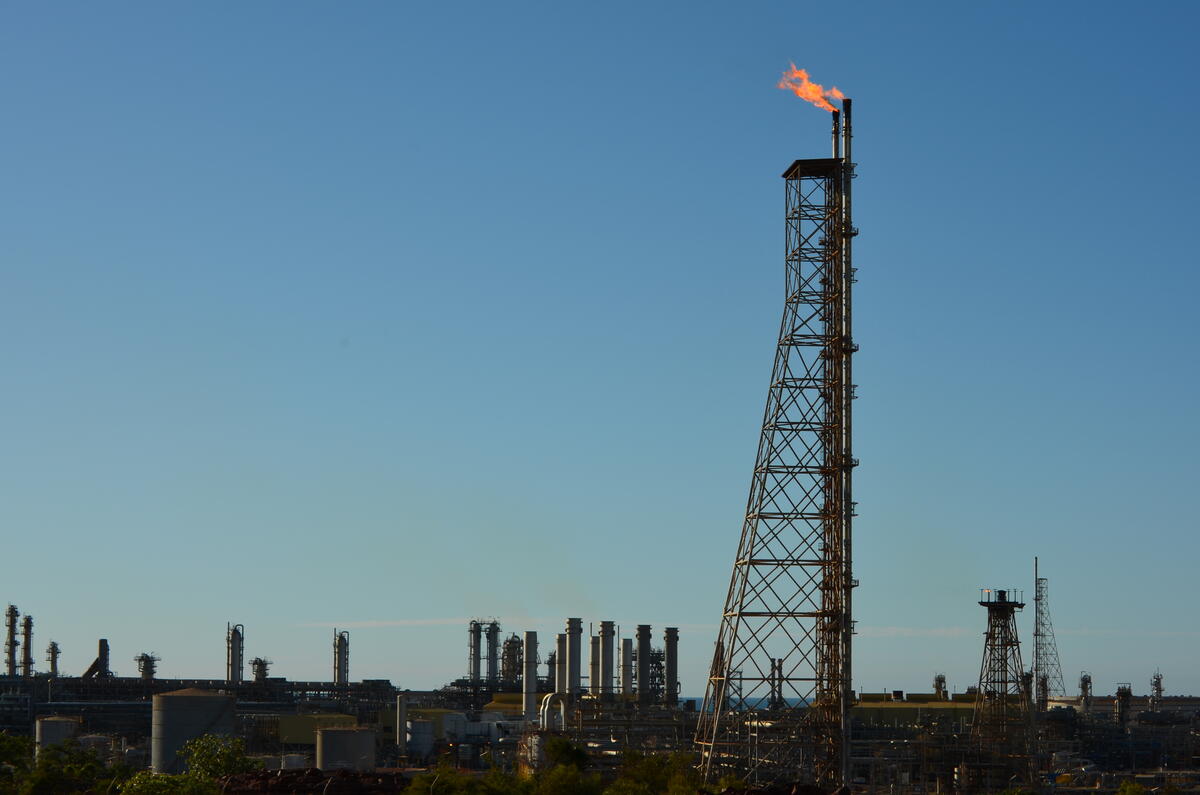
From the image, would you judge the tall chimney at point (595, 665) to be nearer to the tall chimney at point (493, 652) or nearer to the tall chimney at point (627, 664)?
the tall chimney at point (627, 664)

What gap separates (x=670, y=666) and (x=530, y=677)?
19.6 m

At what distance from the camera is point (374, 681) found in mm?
119188

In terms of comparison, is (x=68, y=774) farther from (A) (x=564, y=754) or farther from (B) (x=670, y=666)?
(B) (x=670, y=666)

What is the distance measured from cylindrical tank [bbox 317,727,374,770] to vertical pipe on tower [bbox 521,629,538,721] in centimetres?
1072

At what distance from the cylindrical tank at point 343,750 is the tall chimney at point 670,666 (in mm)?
28872

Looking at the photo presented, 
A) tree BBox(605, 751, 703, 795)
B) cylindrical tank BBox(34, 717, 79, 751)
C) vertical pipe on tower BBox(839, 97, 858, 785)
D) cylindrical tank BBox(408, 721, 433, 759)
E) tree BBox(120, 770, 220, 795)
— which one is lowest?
cylindrical tank BBox(408, 721, 433, 759)

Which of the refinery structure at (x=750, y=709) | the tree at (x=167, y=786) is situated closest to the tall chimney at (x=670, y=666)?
the refinery structure at (x=750, y=709)

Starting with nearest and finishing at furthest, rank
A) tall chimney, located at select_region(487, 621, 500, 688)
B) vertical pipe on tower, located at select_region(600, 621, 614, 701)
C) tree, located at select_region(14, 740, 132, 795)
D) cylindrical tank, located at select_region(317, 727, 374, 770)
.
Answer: tree, located at select_region(14, 740, 132, 795), cylindrical tank, located at select_region(317, 727, 374, 770), vertical pipe on tower, located at select_region(600, 621, 614, 701), tall chimney, located at select_region(487, 621, 500, 688)

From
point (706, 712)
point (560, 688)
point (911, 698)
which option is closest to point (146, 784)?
point (706, 712)

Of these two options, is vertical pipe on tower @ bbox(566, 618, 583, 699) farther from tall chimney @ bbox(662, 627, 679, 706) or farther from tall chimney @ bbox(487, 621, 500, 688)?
tall chimney @ bbox(487, 621, 500, 688)

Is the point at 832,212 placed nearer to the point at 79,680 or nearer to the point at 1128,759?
the point at 1128,759

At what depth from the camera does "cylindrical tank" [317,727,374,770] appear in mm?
68000

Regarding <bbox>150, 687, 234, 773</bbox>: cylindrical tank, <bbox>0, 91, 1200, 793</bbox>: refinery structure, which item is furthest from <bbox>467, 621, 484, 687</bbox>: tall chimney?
<bbox>150, 687, 234, 773</bbox>: cylindrical tank

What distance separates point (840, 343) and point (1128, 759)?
2561 inches
